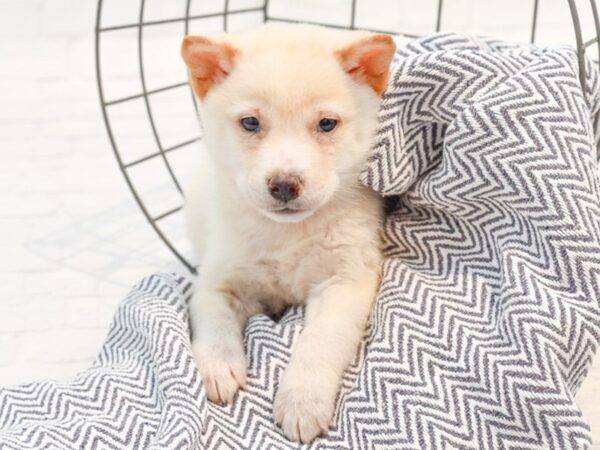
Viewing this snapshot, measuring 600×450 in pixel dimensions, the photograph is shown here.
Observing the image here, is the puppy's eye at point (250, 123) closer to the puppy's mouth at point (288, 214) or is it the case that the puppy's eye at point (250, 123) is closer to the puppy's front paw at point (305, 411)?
the puppy's mouth at point (288, 214)

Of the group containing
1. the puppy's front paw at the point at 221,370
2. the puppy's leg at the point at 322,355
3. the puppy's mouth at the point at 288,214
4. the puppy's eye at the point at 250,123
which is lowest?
the puppy's front paw at the point at 221,370

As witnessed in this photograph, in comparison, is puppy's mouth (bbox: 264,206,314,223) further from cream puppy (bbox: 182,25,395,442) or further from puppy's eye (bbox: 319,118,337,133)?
puppy's eye (bbox: 319,118,337,133)

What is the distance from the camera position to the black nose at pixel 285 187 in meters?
1.19

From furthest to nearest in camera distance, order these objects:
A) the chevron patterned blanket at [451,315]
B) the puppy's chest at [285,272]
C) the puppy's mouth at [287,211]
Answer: the puppy's chest at [285,272] < the puppy's mouth at [287,211] < the chevron patterned blanket at [451,315]

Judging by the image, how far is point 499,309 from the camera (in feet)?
3.98

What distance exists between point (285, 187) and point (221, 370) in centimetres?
29

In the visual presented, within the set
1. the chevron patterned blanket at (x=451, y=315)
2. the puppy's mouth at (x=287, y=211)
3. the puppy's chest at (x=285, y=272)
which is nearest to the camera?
the chevron patterned blanket at (x=451, y=315)

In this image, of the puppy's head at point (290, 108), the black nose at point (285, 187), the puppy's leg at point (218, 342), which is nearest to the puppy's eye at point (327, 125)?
the puppy's head at point (290, 108)

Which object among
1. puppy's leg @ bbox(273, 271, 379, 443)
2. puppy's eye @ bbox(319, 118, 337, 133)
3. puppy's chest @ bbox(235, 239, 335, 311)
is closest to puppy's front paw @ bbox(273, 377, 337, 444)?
puppy's leg @ bbox(273, 271, 379, 443)

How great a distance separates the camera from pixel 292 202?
47.7 inches

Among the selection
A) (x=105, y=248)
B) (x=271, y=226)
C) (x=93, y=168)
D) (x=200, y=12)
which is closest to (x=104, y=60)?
(x=200, y=12)

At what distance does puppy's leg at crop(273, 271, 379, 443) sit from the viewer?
1.18m

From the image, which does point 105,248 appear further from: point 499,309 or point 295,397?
point 499,309

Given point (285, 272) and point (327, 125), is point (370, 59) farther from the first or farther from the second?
point (285, 272)
